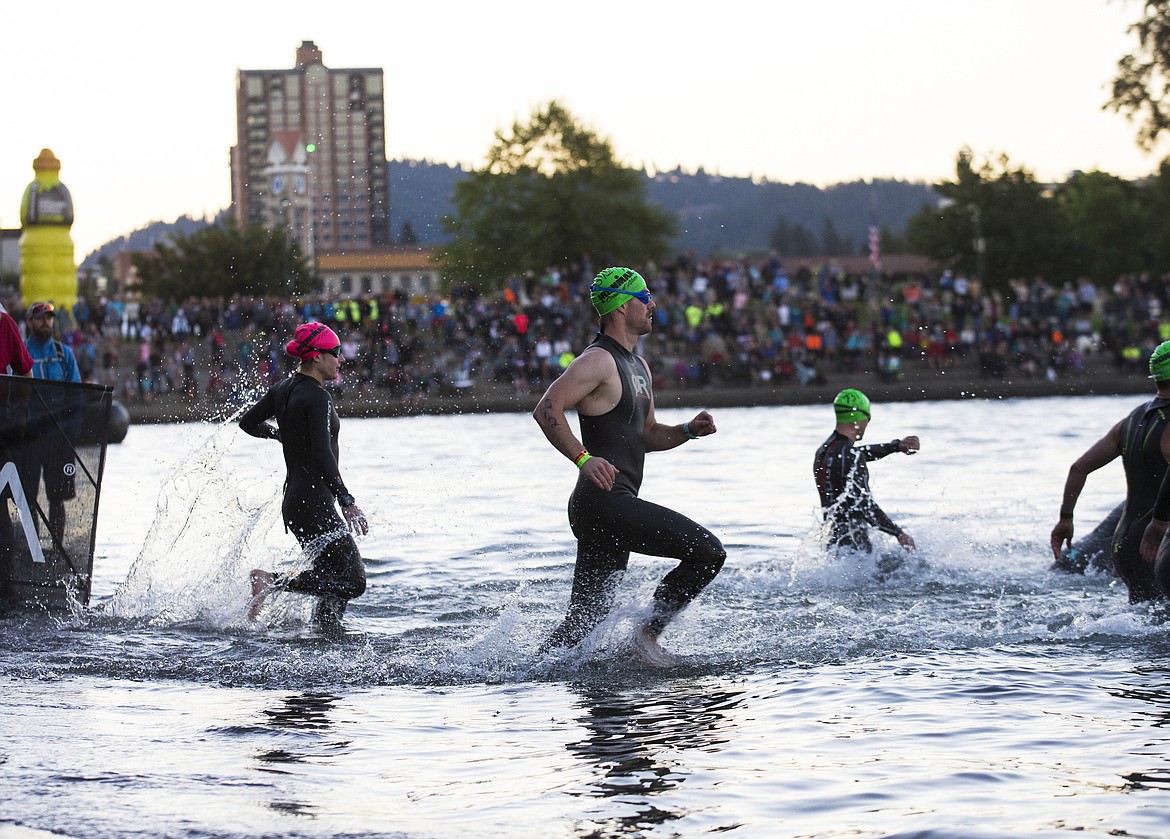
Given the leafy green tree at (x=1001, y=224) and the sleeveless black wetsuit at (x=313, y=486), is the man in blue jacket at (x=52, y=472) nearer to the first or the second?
the sleeveless black wetsuit at (x=313, y=486)

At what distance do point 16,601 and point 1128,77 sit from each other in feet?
150

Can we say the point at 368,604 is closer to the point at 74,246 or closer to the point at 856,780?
the point at 856,780

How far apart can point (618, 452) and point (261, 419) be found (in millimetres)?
2410

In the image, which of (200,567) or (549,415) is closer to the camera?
(549,415)

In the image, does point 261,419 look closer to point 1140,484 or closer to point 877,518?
point 877,518

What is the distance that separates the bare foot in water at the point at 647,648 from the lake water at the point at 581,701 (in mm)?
88

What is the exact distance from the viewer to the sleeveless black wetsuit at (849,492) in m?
10.4

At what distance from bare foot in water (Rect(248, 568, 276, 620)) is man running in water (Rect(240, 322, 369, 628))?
291 millimetres

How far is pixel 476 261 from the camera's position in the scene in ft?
215

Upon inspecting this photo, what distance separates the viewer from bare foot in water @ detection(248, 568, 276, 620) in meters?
8.85

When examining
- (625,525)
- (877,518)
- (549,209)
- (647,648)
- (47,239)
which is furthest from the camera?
(549,209)

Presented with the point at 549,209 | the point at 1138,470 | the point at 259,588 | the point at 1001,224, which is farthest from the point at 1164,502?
the point at 1001,224

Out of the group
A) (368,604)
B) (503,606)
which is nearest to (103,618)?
(368,604)

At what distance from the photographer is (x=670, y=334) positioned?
128 ft
